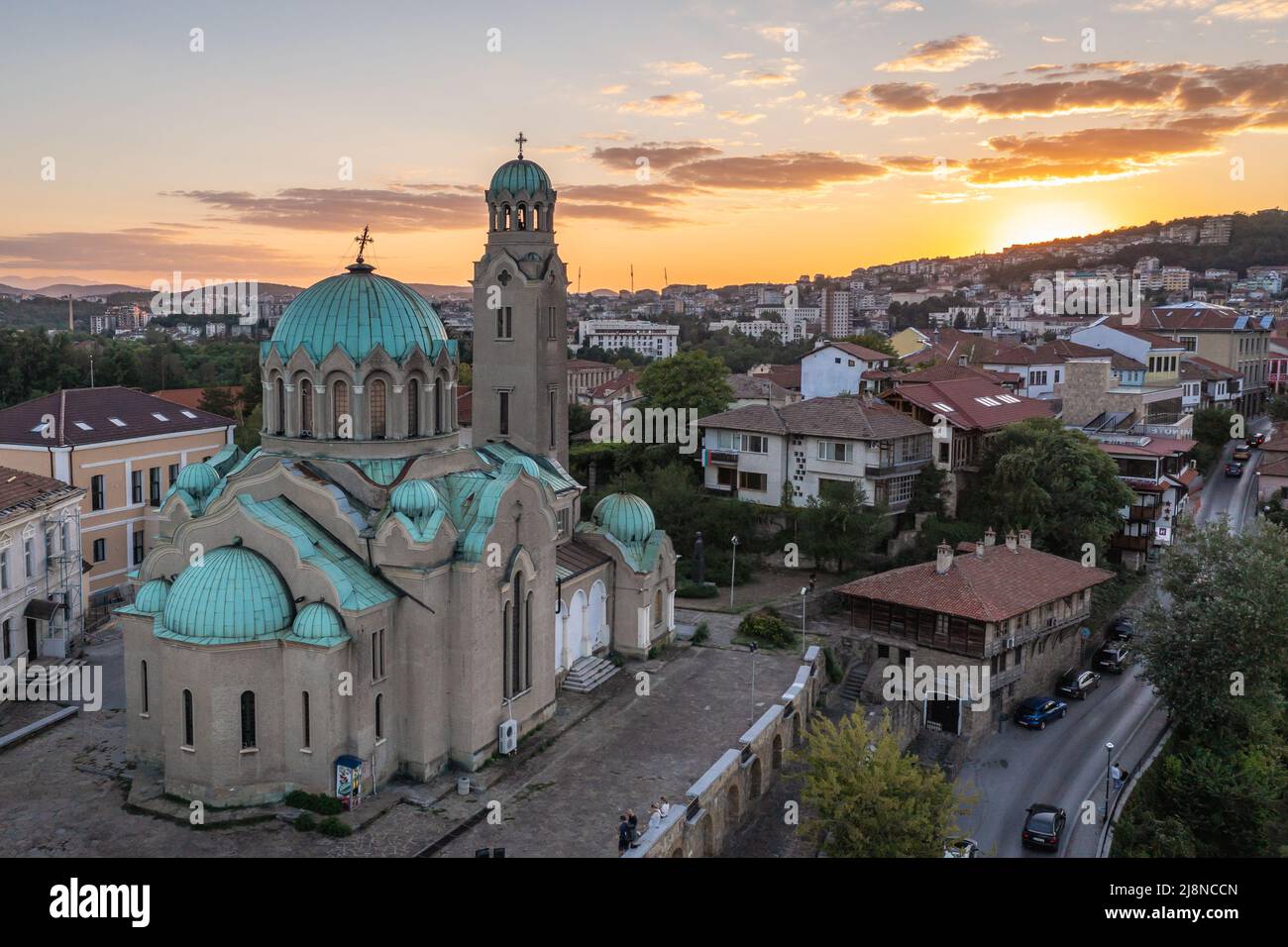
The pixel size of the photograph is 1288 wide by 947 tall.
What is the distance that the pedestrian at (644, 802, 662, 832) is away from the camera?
26045 mm

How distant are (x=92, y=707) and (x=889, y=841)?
83.2ft

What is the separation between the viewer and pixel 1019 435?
56094 mm

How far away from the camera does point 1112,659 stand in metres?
46.8

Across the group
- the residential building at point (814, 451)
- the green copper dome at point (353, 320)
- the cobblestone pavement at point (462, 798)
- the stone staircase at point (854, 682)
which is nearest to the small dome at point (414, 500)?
the green copper dome at point (353, 320)

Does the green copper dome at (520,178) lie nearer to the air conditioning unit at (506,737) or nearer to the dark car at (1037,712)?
the air conditioning unit at (506,737)

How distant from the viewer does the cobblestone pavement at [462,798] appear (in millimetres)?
25109

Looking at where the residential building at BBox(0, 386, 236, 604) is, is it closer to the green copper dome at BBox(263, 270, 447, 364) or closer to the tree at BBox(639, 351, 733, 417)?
the green copper dome at BBox(263, 270, 447, 364)

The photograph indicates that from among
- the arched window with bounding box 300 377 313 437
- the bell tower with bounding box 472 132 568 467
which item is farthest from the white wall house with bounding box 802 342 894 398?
the arched window with bounding box 300 377 313 437

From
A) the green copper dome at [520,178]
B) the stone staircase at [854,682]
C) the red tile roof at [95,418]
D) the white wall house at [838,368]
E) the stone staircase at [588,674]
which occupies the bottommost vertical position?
the stone staircase at [854,682]

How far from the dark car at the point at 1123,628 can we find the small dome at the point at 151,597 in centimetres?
4150

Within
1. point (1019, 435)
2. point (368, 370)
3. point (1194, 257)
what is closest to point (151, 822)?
point (368, 370)

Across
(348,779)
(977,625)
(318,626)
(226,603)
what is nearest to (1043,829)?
(977,625)

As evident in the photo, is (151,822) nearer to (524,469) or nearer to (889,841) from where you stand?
(524,469)

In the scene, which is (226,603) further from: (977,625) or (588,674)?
(977,625)
